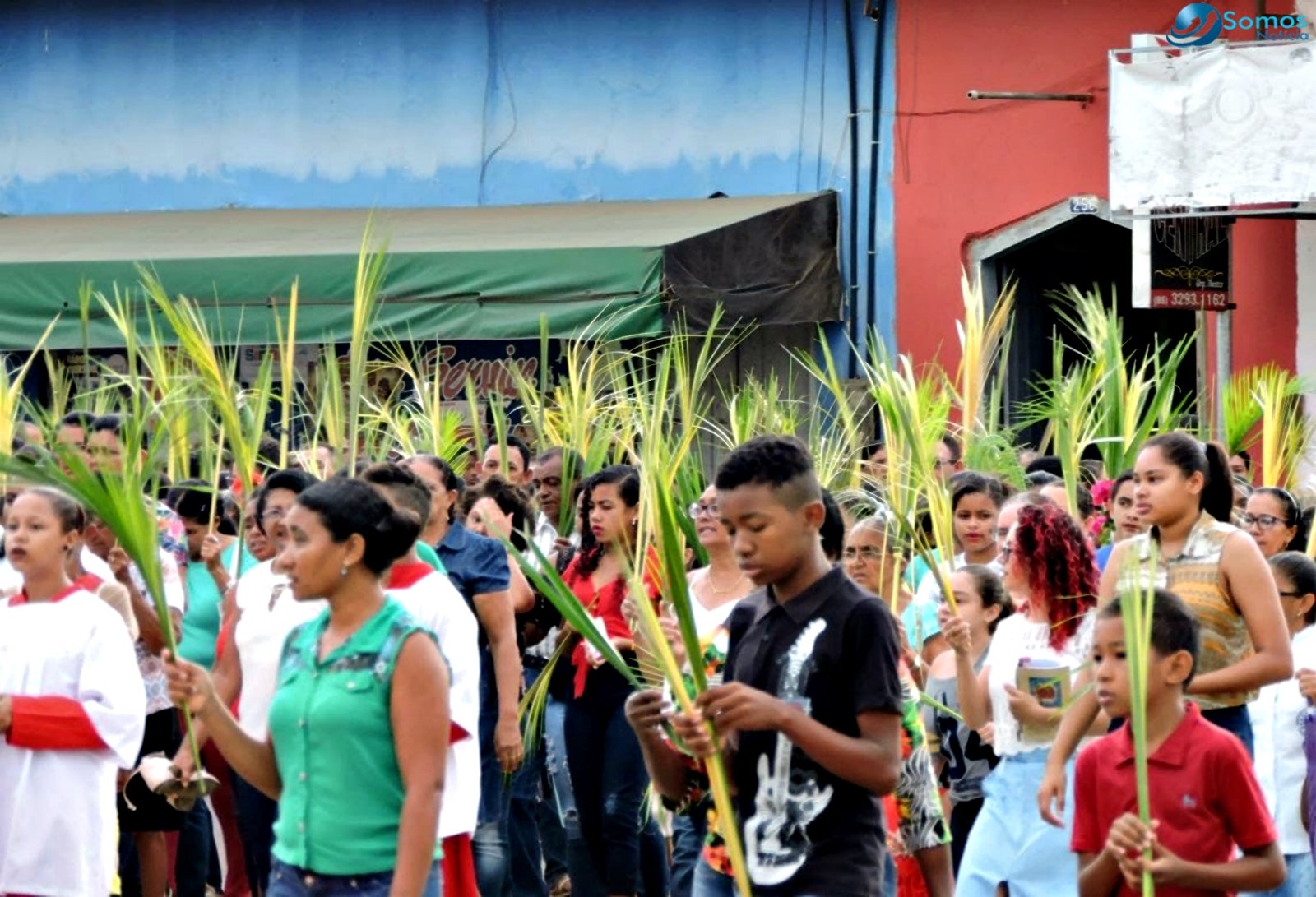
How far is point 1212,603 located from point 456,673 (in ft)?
6.74

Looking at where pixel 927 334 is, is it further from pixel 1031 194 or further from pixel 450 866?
pixel 450 866

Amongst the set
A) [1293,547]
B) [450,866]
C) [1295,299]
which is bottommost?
[450,866]

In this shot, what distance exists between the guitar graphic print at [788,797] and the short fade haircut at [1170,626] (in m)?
0.80

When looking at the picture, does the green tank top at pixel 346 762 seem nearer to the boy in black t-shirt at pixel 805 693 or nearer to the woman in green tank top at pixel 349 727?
the woman in green tank top at pixel 349 727

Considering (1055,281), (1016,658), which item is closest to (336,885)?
(1016,658)

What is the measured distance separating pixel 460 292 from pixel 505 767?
8056 millimetres

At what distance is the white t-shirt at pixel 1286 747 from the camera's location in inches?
288

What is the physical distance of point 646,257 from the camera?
1520 cm

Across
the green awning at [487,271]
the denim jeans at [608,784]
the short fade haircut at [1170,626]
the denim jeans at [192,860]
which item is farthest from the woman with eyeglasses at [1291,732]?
the green awning at [487,271]

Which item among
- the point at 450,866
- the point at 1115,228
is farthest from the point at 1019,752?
the point at 1115,228

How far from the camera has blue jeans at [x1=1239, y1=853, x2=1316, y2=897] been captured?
24.0 feet

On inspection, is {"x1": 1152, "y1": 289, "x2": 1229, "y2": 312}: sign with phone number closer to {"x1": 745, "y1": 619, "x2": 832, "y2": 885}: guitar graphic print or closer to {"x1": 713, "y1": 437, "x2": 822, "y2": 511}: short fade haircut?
{"x1": 713, "y1": 437, "x2": 822, "y2": 511}: short fade haircut

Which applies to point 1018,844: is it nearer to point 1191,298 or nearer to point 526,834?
point 526,834

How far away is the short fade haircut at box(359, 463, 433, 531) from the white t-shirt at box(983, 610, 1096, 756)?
1772 mm
